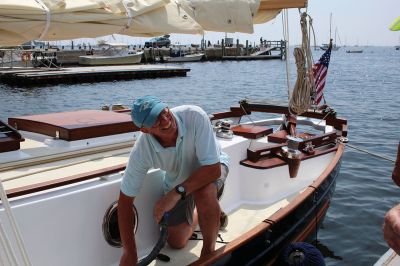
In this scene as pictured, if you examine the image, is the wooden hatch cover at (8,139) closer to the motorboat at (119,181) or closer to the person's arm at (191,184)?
the motorboat at (119,181)

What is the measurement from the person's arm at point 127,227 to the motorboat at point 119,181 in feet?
0.62

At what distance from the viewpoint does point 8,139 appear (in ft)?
12.4

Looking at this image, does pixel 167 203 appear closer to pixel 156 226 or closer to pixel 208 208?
pixel 208 208

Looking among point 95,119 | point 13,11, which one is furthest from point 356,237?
point 13,11

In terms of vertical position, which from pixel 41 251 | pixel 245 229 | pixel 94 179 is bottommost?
pixel 245 229

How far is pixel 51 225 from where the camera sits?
3.12 meters

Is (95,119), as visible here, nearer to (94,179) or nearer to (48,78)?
(94,179)

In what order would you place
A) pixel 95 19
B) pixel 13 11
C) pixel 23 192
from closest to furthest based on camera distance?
pixel 23 192 < pixel 13 11 < pixel 95 19

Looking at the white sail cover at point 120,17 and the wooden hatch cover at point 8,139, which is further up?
the white sail cover at point 120,17

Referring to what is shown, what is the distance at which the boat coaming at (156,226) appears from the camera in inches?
122

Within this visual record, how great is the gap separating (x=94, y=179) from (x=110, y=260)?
68 centimetres

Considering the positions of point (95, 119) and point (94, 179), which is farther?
point (95, 119)

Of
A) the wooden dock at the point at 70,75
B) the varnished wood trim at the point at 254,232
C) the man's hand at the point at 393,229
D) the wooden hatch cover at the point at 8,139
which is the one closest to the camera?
the man's hand at the point at 393,229

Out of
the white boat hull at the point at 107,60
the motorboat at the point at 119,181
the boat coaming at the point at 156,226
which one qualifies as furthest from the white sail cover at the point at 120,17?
the white boat hull at the point at 107,60
